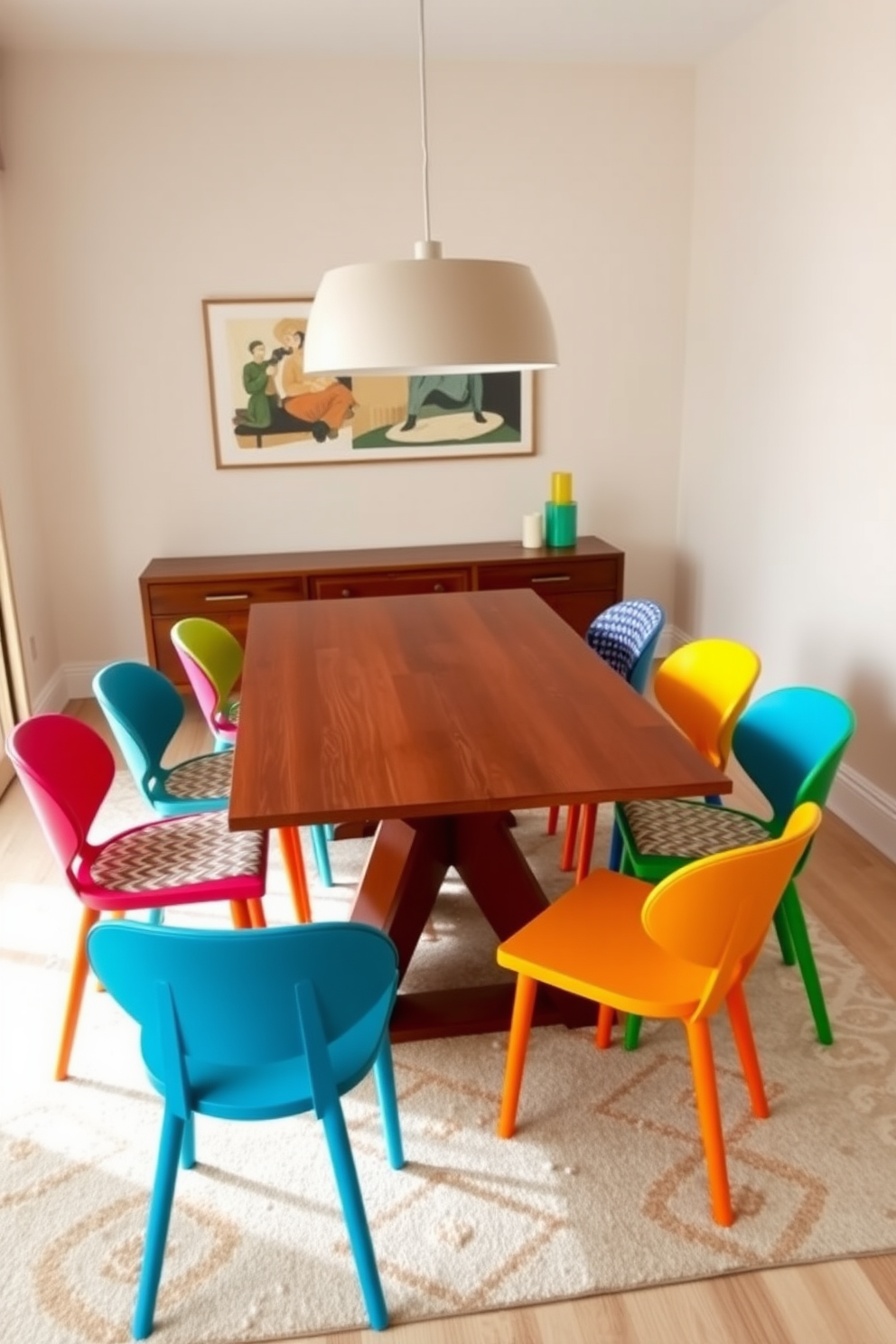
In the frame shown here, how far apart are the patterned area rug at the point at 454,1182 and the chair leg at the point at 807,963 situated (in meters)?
0.04

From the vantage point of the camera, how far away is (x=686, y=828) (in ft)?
7.57

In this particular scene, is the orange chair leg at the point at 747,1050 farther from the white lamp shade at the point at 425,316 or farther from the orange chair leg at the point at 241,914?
the white lamp shade at the point at 425,316

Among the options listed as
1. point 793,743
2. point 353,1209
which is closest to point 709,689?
point 793,743

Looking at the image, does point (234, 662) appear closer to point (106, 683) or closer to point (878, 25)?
point (106, 683)

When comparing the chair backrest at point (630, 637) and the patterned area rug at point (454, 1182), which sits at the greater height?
the chair backrest at point (630, 637)

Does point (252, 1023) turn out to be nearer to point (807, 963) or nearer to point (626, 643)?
point (807, 963)

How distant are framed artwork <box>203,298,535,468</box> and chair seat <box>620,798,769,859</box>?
256cm

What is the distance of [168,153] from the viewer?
4066 millimetres

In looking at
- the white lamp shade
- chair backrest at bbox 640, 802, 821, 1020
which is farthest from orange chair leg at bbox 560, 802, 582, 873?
the white lamp shade

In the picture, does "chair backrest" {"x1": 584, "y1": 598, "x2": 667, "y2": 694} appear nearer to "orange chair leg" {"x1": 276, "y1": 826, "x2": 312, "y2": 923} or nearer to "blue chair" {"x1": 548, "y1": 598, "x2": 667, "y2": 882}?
"blue chair" {"x1": 548, "y1": 598, "x2": 667, "y2": 882}

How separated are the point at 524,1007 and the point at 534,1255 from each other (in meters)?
0.41

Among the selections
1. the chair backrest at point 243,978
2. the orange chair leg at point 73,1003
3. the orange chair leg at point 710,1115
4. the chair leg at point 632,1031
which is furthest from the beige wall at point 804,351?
the orange chair leg at point 73,1003

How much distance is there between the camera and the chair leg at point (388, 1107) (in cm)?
178

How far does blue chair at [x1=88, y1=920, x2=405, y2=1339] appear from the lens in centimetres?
131
